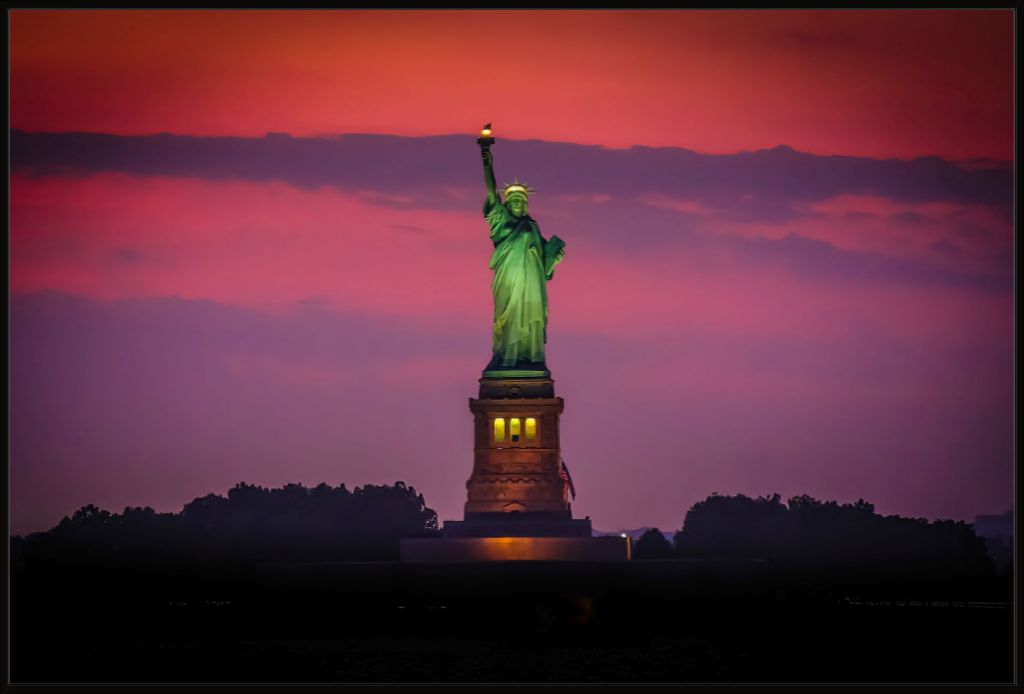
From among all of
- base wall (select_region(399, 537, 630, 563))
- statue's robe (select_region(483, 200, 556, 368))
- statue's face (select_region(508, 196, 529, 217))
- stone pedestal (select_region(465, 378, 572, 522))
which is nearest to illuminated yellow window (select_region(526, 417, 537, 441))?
stone pedestal (select_region(465, 378, 572, 522))

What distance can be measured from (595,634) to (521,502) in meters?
A: 5.07

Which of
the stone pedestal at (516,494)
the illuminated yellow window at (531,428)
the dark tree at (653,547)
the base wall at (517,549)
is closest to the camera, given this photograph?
the base wall at (517,549)

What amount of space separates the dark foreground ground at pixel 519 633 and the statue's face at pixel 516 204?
959 cm

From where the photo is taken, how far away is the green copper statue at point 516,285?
181 ft

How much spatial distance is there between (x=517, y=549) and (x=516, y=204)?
9.00 meters

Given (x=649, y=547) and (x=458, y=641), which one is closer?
(x=458, y=641)

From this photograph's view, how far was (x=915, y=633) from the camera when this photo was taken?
50969mm

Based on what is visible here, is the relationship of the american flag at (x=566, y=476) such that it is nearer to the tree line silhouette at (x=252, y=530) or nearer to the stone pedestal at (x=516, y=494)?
the stone pedestal at (x=516, y=494)

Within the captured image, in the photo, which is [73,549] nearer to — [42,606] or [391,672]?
[42,606]

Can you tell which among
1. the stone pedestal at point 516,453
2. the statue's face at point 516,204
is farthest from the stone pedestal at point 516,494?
the statue's face at point 516,204

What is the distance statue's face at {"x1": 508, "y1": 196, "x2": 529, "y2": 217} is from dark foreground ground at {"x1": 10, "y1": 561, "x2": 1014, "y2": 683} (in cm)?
959

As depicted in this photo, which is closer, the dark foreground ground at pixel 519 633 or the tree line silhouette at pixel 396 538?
the dark foreground ground at pixel 519 633

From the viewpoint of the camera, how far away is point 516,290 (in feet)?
182

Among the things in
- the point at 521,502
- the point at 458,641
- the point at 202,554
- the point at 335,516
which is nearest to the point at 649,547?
the point at 335,516
